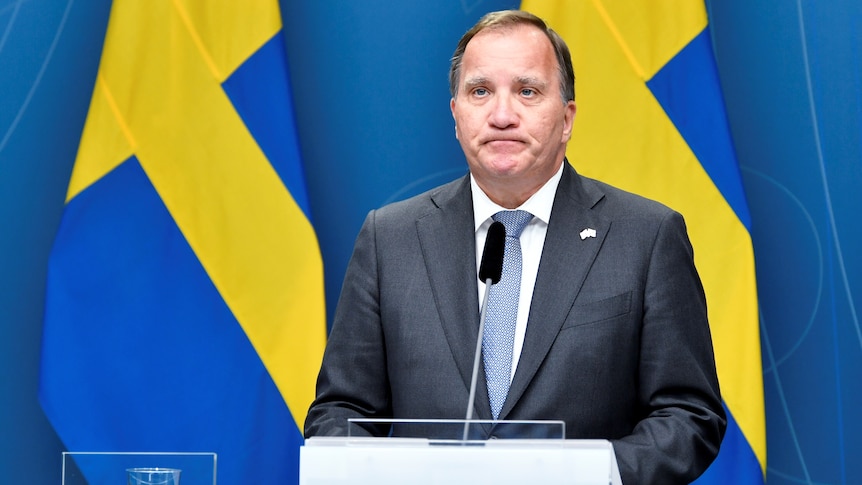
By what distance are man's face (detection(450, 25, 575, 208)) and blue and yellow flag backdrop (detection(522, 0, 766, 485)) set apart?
1056 millimetres

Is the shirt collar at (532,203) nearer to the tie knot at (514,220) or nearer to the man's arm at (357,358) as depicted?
the tie knot at (514,220)

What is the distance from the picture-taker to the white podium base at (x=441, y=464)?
1446 millimetres

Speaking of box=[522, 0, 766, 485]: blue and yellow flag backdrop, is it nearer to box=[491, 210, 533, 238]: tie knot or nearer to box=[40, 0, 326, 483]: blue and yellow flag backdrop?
box=[40, 0, 326, 483]: blue and yellow flag backdrop

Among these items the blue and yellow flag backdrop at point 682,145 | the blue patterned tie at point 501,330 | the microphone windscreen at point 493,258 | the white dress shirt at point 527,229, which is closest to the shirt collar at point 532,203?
the white dress shirt at point 527,229

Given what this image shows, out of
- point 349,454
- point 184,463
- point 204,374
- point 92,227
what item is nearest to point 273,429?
point 204,374

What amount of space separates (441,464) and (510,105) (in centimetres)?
108

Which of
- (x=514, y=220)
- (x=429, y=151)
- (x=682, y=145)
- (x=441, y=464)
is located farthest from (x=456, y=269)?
(x=429, y=151)

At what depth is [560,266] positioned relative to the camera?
2.32 m

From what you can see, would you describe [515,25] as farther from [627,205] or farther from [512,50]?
[627,205]

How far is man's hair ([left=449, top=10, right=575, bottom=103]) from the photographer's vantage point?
241 cm

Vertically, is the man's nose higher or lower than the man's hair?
lower

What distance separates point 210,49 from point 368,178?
Result: 0.68 metres

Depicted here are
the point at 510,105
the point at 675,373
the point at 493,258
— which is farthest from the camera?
the point at 510,105

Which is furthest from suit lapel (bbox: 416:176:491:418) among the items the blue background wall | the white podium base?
the blue background wall
